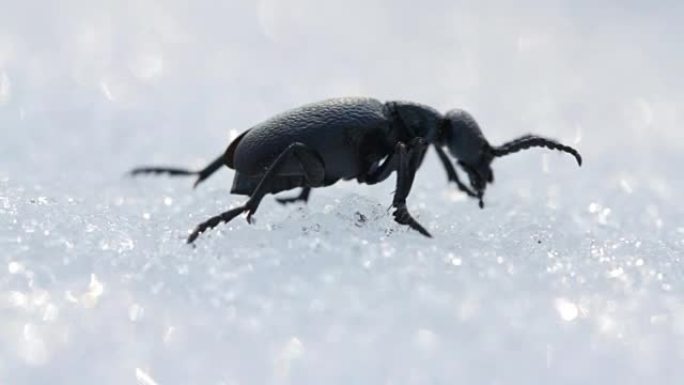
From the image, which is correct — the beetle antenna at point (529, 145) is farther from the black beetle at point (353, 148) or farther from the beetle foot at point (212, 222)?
the beetle foot at point (212, 222)

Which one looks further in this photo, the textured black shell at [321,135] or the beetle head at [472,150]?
the beetle head at [472,150]

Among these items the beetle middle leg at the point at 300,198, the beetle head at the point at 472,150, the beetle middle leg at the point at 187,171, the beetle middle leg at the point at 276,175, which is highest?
the beetle middle leg at the point at 276,175

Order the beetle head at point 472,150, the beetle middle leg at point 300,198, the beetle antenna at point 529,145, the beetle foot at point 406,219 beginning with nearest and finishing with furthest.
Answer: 1. the beetle foot at point 406,219
2. the beetle antenna at point 529,145
3. the beetle head at point 472,150
4. the beetle middle leg at point 300,198

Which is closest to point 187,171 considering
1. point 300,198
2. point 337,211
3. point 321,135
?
point 300,198

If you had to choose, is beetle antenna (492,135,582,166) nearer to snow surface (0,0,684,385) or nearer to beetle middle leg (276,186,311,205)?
snow surface (0,0,684,385)

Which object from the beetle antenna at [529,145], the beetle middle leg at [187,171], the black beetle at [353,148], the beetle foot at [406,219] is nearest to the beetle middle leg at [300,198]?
the black beetle at [353,148]

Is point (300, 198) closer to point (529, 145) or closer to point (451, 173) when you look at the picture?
point (451, 173)

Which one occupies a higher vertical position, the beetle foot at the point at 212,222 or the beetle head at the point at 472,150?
the beetle foot at the point at 212,222

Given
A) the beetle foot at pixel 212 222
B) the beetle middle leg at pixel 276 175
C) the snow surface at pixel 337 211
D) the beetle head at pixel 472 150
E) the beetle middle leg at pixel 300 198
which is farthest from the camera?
the beetle middle leg at pixel 300 198
